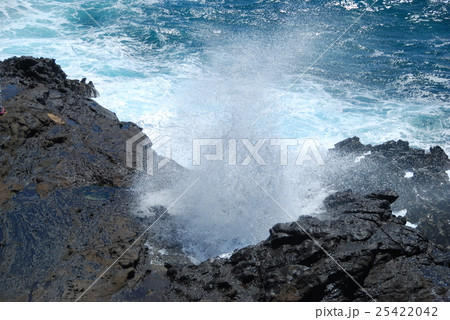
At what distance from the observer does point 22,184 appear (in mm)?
5633

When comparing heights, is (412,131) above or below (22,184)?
below

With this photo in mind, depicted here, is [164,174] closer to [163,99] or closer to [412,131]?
[163,99]

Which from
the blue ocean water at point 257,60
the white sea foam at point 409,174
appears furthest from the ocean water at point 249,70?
the white sea foam at point 409,174

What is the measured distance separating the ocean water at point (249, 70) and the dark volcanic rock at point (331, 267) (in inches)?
46.4

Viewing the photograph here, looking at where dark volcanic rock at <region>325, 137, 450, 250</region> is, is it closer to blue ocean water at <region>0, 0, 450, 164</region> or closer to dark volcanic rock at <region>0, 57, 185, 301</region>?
blue ocean water at <region>0, 0, 450, 164</region>

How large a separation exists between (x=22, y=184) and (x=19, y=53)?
1053 centimetres

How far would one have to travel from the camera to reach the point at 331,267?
13.0 feet

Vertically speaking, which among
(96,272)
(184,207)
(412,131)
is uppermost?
(96,272)

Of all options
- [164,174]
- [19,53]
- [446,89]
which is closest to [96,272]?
[164,174]

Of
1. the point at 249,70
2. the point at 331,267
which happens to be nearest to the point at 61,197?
the point at 331,267

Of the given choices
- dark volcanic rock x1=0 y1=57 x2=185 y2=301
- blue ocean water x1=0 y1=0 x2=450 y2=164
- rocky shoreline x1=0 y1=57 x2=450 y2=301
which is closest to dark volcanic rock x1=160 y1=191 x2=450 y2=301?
rocky shoreline x1=0 y1=57 x2=450 y2=301

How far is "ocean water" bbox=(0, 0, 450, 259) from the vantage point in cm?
766

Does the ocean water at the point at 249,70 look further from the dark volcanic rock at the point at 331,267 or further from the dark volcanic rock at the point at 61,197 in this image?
the dark volcanic rock at the point at 331,267

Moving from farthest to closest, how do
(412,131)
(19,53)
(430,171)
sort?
(19,53), (412,131), (430,171)
